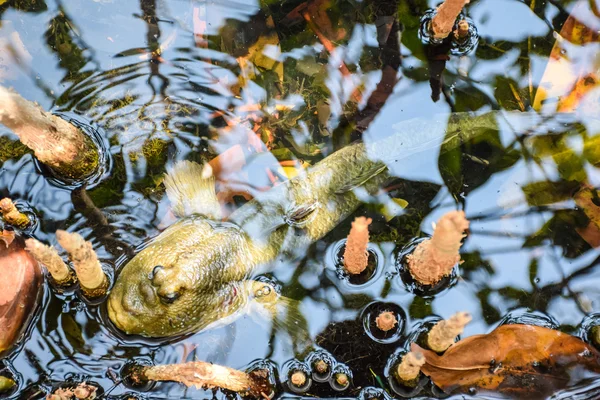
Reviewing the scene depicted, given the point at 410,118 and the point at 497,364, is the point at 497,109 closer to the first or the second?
the point at 410,118

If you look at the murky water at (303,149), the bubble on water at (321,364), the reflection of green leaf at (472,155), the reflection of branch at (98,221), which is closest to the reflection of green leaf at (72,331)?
the murky water at (303,149)

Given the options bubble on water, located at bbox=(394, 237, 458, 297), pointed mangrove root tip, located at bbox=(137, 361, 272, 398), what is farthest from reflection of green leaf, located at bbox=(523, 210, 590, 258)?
pointed mangrove root tip, located at bbox=(137, 361, 272, 398)

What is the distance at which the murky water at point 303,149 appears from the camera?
346cm

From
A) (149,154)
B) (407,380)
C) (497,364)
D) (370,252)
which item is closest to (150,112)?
(149,154)

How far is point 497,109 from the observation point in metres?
4.02

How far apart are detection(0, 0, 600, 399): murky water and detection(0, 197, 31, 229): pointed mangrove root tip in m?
0.14

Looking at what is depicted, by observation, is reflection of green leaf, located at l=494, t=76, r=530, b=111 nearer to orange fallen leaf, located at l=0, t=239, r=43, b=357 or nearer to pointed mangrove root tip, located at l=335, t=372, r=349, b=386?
pointed mangrove root tip, located at l=335, t=372, r=349, b=386

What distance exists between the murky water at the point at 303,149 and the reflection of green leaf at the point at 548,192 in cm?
2

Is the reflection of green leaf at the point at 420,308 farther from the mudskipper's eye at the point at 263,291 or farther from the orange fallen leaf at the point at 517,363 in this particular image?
the mudskipper's eye at the point at 263,291

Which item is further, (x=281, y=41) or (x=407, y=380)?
(x=281, y=41)

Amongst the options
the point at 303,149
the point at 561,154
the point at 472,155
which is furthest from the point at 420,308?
the point at 561,154

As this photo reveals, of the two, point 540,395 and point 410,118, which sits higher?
point 410,118

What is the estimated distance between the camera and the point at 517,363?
329 cm

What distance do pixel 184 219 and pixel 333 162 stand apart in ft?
4.04
